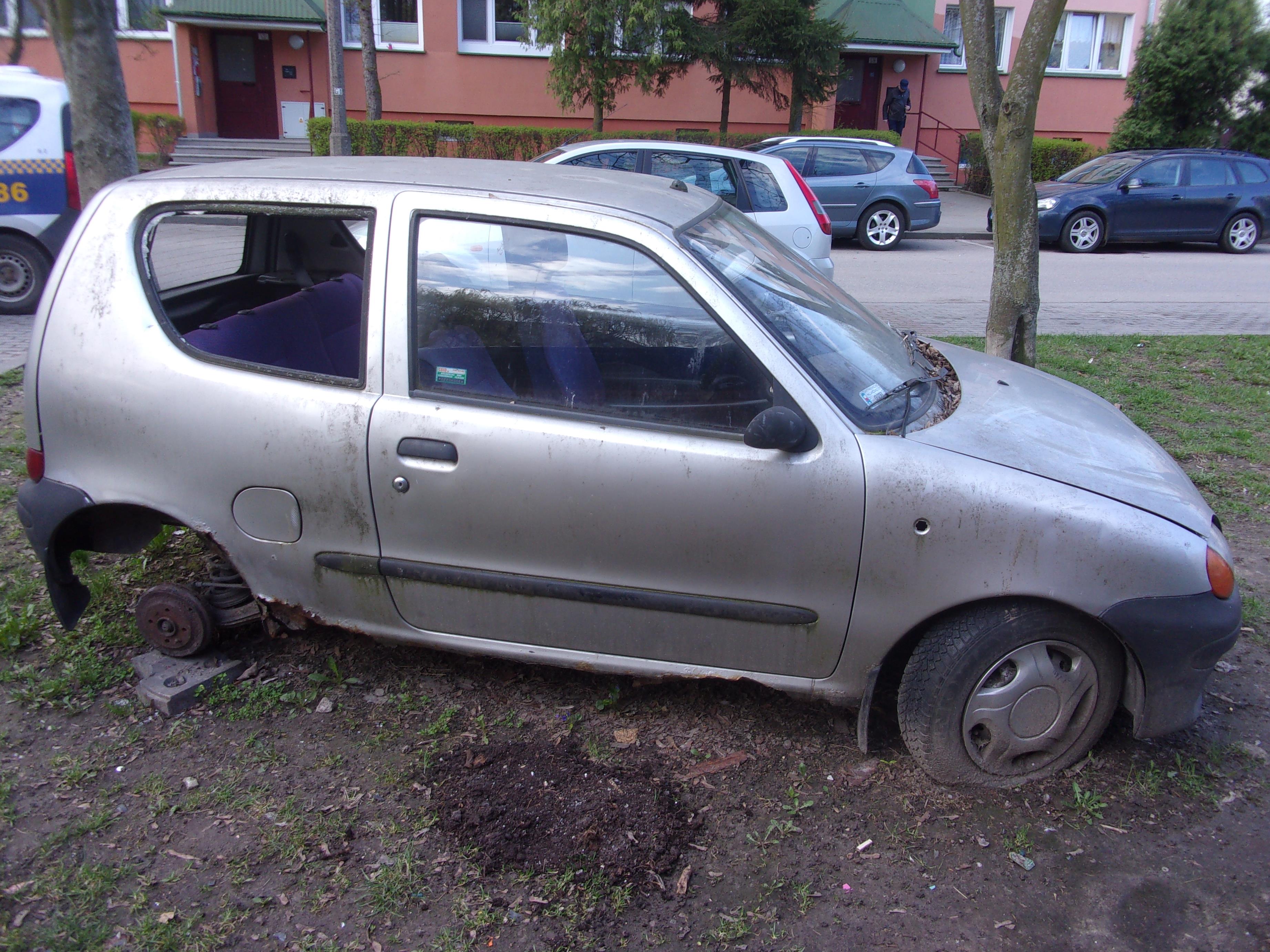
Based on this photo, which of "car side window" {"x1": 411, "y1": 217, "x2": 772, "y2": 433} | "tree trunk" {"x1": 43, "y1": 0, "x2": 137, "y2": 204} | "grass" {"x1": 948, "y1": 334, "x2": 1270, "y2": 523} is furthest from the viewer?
"grass" {"x1": 948, "y1": 334, "x2": 1270, "y2": 523}

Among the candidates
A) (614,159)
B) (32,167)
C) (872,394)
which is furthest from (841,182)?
(872,394)

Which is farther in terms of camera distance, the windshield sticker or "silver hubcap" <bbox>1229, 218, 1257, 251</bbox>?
"silver hubcap" <bbox>1229, 218, 1257, 251</bbox>

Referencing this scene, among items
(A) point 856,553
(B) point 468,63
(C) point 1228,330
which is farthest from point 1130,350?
(B) point 468,63

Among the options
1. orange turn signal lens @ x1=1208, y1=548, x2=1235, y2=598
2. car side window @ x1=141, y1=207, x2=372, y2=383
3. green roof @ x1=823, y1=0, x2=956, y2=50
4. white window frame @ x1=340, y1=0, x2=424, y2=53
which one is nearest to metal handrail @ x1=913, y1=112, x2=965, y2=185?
green roof @ x1=823, y1=0, x2=956, y2=50

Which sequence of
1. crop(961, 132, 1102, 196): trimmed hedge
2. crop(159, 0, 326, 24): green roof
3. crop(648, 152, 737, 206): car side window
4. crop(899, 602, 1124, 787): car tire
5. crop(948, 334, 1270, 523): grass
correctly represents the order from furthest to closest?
1. crop(961, 132, 1102, 196): trimmed hedge
2. crop(159, 0, 326, 24): green roof
3. crop(648, 152, 737, 206): car side window
4. crop(948, 334, 1270, 523): grass
5. crop(899, 602, 1124, 787): car tire

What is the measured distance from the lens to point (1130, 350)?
8.53 metres

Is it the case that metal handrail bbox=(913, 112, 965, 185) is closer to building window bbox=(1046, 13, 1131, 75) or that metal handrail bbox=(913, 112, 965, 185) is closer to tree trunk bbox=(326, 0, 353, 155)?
building window bbox=(1046, 13, 1131, 75)

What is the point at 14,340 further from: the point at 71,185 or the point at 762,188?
the point at 762,188

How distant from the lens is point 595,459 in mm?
2977

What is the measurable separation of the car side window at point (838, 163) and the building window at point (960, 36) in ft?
36.8

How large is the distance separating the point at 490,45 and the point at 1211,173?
1517 cm

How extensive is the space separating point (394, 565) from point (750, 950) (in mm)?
1576

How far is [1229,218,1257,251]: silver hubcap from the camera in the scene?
53.4ft

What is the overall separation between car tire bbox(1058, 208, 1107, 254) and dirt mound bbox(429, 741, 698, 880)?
15081 millimetres
